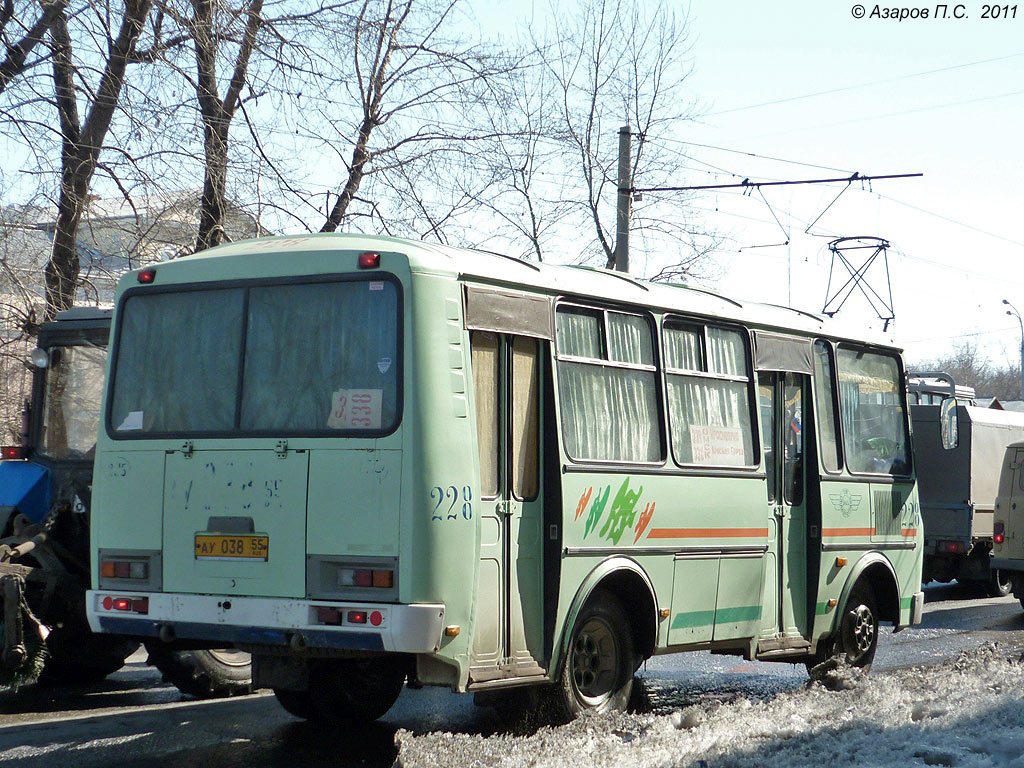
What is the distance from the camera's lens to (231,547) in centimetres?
703

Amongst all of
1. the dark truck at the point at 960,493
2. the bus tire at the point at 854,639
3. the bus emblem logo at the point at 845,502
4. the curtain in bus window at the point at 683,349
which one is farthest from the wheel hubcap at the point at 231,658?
the dark truck at the point at 960,493

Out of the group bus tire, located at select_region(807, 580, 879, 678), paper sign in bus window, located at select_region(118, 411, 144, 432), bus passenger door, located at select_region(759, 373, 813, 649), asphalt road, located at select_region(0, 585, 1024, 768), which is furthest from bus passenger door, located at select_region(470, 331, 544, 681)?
bus tire, located at select_region(807, 580, 879, 678)

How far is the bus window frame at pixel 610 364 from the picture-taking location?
7711 millimetres

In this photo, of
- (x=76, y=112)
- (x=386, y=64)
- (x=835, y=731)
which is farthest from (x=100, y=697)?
(x=386, y=64)

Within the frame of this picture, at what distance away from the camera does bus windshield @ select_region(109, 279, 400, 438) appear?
6914 mm

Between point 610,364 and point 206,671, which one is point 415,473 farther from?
point 206,671

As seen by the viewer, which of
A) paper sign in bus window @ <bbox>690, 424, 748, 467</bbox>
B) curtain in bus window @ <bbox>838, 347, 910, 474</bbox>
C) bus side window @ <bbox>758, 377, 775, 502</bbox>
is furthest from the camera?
curtain in bus window @ <bbox>838, 347, 910, 474</bbox>

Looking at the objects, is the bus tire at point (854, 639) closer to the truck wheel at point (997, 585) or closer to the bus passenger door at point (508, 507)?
the bus passenger door at point (508, 507)

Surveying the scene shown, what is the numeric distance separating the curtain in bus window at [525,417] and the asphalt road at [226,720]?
1.77m

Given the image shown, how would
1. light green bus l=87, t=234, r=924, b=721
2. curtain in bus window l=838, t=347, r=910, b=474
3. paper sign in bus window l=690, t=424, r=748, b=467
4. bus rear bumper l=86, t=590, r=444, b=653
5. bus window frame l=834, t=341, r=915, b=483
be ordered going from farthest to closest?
curtain in bus window l=838, t=347, r=910, b=474, bus window frame l=834, t=341, r=915, b=483, paper sign in bus window l=690, t=424, r=748, b=467, light green bus l=87, t=234, r=924, b=721, bus rear bumper l=86, t=590, r=444, b=653

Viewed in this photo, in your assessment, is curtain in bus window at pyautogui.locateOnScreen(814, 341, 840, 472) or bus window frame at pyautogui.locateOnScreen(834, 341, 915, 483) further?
bus window frame at pyautogui.locateOnScreen(834, 341, 915, 483)

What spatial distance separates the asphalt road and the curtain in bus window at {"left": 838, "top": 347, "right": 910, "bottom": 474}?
1.95m

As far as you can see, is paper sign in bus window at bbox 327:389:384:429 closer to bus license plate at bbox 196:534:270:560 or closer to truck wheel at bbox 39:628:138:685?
bus license plate at bbox 196:534:270:560

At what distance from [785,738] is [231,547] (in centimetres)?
301
